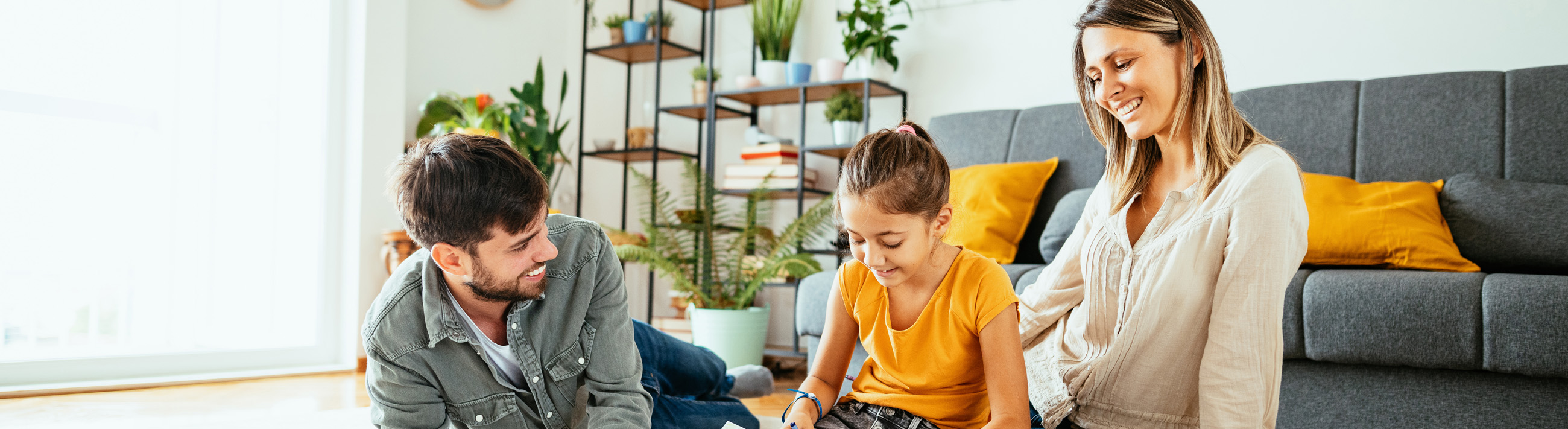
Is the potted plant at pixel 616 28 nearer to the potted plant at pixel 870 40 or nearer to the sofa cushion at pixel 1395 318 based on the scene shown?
the potted plant at pixel 870 40

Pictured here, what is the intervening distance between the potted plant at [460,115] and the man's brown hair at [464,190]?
6.63 ft

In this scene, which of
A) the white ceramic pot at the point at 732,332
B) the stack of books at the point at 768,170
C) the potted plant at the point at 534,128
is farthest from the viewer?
the stack of books at the point at 768,170

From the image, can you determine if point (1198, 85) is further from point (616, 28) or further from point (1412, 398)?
point (616, 28)

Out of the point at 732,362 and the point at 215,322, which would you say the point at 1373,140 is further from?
the point at 215,322

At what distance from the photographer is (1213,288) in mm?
1222

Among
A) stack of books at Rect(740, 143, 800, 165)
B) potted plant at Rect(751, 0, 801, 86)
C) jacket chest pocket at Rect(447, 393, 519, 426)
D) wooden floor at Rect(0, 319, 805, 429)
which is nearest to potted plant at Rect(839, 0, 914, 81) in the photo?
potted plant at Rect(751, 0, 801, 86)

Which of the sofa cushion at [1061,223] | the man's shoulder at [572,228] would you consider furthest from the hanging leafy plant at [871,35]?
the man's shoulder at [572,228]

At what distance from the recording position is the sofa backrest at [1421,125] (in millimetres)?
2236

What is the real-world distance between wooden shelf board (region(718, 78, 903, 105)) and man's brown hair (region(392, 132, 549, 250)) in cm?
246

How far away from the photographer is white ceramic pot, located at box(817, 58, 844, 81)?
3680 mm

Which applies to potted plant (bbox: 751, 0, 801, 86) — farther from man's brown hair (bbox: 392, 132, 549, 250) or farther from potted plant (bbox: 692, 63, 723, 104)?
man's brown hair (bbox: 392, 132, 549, 250)

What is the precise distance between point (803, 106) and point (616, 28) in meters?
1.06

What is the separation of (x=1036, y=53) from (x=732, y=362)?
1554 millimetres

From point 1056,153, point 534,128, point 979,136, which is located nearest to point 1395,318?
point 1056,153
